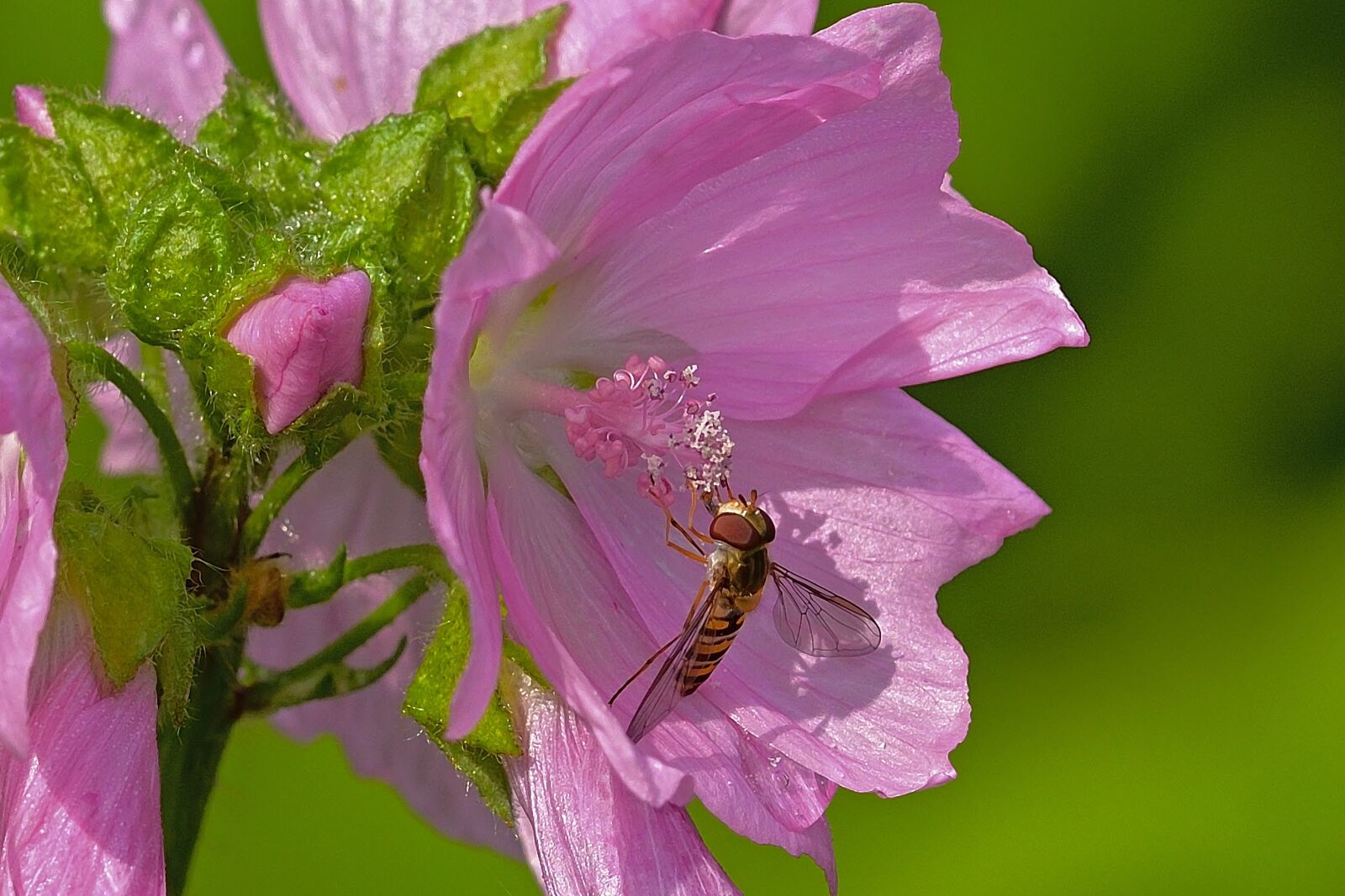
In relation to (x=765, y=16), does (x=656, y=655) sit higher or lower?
lower

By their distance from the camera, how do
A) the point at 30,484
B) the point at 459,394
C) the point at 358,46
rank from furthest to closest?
the point at 358,46
the point at 459,394
the point at 30,484

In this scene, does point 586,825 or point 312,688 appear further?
point 312,688

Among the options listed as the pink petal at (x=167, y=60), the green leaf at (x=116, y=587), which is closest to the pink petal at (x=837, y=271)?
the green leaf at (x=116, y=587)

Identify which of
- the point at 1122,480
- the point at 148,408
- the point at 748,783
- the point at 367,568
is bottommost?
the point at 1122,480

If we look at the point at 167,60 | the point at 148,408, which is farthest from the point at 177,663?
the point at 167,60

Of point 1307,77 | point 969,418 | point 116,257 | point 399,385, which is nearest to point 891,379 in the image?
point 399,385

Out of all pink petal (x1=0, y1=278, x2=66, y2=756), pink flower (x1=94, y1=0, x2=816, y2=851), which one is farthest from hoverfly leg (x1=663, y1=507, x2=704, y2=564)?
pink petal (x1=0, y1=278, x2=66, y2=756)

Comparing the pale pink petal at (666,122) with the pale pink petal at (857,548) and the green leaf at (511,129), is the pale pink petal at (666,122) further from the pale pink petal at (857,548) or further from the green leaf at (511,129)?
the pale pink petal at (857,548)

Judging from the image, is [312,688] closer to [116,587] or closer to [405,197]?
[116,587]
